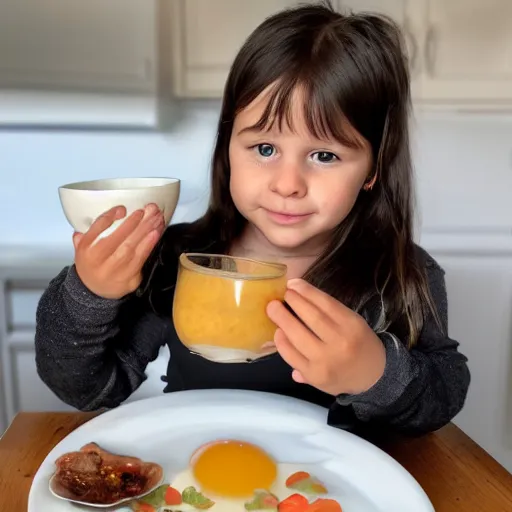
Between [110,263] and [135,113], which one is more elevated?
[135,113]

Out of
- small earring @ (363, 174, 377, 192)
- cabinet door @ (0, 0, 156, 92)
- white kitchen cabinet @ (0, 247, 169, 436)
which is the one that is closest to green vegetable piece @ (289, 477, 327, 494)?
small earring @ (363, 174, 377, 192)

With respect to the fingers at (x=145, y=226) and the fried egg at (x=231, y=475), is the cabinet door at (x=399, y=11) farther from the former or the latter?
the fried egg at (x=231, y=475)

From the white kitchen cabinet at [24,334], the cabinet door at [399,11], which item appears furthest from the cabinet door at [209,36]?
the white kitchen cabinet at [24,334]

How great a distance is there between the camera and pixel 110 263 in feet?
2.21

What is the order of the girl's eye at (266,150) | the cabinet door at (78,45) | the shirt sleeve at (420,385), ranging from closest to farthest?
the shirt sleeve at (420,385), the girl's eye at (266,150), the cabinet door at (78,45)

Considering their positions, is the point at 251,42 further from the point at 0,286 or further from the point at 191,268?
the point at 0,286

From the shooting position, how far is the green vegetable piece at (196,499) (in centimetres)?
62

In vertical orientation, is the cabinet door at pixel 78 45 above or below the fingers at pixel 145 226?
above

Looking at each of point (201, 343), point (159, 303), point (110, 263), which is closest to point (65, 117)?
point (159, 303)

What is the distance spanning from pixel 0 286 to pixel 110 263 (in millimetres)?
807

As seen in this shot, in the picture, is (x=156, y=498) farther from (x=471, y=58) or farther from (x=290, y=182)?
(x=471, y=58)

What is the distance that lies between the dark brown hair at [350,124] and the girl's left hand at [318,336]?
270 mm

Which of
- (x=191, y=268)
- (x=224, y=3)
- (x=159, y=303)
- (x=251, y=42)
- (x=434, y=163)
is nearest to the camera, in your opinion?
(x=191, y=268)

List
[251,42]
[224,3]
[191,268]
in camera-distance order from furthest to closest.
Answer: [224,3] → [251,42] → [191,268]
